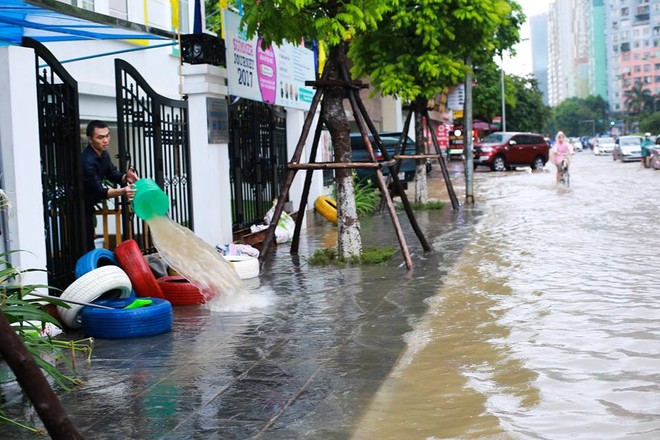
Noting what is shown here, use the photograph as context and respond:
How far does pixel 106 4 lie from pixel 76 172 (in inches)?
383

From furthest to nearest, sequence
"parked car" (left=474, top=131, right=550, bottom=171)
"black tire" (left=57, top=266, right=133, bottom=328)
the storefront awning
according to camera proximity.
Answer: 1. "parked car" (left=474, top=131, right=550, bottom=171)
2. "black tire" (left=57, top=266, right=133, bottom=328)
3. the storefront awning

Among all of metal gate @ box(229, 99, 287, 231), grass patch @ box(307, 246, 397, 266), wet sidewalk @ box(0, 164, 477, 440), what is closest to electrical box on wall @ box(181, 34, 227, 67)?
metal gate @ box(229, 99, 287, 231)

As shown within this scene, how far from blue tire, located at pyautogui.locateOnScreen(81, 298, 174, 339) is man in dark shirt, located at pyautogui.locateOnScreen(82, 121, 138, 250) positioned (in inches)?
57.8

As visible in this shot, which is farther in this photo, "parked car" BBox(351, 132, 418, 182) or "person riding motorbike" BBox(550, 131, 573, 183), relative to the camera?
"person riding motorbike" BBox(550, 131, 573, 183)

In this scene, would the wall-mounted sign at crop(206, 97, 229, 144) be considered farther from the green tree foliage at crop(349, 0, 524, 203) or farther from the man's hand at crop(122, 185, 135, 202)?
the green tree foliage at crop(349, 0, 524, 203)

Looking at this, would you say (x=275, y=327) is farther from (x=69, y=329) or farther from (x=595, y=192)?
(x=595, y=192)

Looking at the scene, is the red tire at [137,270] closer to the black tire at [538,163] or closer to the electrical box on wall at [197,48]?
the electrical box on wall at [197,48]

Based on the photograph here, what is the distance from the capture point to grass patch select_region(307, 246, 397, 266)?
12148 millimetres

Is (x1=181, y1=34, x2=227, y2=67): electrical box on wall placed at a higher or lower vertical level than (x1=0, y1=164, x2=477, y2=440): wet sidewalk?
higher

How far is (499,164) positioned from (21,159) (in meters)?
38.5

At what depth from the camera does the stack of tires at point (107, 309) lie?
7773 mm

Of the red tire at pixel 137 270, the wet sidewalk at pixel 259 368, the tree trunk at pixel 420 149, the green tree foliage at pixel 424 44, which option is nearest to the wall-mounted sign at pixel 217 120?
the wet sidewalk at pixel 259 368

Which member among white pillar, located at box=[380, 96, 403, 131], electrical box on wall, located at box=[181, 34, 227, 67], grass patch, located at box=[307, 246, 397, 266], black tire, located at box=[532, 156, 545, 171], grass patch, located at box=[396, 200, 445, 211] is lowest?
grass patch, located at box=[307, 246, 397, 266]

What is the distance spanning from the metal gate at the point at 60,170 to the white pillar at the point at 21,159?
317 millimetres
